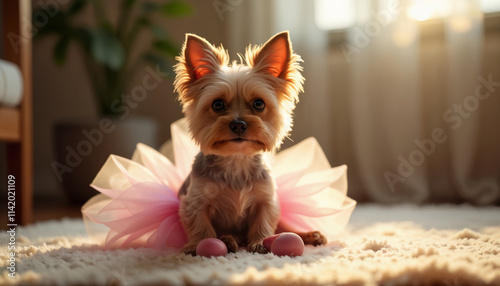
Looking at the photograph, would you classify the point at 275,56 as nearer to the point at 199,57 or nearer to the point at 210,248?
the point at 199,57

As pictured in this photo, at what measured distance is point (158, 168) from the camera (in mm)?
1814

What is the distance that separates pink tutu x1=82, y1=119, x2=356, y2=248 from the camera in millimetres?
1564

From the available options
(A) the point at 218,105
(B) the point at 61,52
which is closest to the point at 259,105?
(A) the point at 218,105

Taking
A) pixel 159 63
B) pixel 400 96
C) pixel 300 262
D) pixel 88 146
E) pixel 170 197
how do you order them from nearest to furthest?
pixel 300 262 → pixel 170 197 → pixel 400 96 → pixel 88 146 → pixel 159 63

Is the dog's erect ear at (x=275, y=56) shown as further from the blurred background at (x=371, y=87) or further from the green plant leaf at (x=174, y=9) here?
the green plant leaf at (x=174, y=9)

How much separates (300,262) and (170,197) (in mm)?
635

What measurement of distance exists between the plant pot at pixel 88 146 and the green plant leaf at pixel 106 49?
19.5 inches

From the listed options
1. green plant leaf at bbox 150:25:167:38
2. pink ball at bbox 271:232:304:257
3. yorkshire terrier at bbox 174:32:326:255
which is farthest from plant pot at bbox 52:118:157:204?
pink ball at bbox 271:232:304:257

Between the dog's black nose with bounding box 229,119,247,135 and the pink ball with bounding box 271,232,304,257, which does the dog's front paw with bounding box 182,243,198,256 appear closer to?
the pink ball with bounding box 271,232,304,257

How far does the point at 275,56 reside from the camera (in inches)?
61.8

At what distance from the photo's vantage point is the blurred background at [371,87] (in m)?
2.96

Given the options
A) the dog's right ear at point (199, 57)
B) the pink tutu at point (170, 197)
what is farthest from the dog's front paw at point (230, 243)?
the dog's right ear at point (199, 57)

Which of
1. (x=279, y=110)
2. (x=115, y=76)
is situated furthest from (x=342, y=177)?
(x=115, y=76)

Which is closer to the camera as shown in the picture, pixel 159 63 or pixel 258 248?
pixel 258 248
